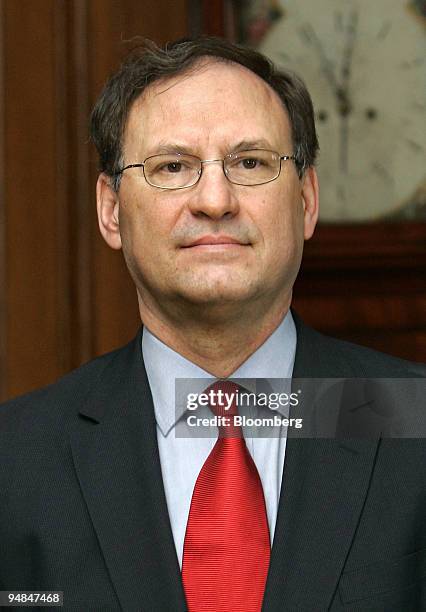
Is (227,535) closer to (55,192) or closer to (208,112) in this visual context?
(208,112)

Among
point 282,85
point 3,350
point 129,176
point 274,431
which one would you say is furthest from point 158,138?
point 3,350

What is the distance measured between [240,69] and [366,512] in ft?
2.16

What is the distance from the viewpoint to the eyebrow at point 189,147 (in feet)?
5.26

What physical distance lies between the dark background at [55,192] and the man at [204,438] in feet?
1.45

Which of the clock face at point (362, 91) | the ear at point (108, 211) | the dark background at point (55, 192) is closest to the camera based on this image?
the ear at point (108, 211)

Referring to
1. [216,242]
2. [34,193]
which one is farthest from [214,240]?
[34,193]

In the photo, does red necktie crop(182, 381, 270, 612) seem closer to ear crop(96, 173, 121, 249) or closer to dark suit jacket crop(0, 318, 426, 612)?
→ dark suit jacket crop(0, 318, 426, 612)

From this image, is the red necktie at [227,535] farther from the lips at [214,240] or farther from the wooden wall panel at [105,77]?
the wooden wall panel at [105,77]

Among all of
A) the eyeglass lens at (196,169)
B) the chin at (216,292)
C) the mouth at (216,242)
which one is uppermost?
the eyeglass lens at (196,169)

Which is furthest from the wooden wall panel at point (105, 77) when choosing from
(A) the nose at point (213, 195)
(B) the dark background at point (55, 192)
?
(A) the nose at point (213, 195)

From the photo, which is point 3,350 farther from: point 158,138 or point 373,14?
point 373,14

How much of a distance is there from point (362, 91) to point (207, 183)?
3.06 ft

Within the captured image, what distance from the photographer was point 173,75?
66.6 inches

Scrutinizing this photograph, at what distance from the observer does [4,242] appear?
2178 mm
